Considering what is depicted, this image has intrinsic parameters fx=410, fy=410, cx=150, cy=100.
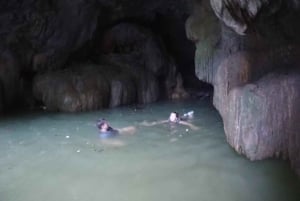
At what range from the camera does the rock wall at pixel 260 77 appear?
638cm

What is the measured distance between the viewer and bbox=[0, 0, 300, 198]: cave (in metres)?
6.59

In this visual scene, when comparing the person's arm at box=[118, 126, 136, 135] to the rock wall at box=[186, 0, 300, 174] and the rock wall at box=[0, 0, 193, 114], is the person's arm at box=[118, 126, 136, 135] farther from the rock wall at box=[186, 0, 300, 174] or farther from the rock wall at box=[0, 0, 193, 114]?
the rock wall at box=[0, 0, 193, 114]

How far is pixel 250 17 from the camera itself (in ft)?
→ 22.3

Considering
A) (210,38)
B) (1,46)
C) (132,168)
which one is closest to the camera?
(132,168)

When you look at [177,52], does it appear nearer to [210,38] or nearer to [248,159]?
[210,38]

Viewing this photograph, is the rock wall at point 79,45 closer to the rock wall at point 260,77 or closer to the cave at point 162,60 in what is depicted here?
the cave at point 162,60

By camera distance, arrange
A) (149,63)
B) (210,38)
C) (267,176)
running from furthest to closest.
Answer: (149,63), (210,38), (267,176)

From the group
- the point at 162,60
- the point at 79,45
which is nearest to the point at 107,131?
the point at 79,45

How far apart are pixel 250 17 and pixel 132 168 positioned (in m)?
3.15

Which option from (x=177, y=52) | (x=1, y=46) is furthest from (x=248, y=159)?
(x=177, y=52)

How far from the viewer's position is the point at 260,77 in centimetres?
719

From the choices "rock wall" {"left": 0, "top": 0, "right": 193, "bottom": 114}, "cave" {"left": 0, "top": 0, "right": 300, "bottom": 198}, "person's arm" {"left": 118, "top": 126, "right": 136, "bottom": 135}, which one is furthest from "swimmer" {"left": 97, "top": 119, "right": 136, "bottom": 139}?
"rock wall" {"left": 0, "top": 0, "right": 193, "bottom": 114}

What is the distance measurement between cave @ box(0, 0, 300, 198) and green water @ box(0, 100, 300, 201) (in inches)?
23.5

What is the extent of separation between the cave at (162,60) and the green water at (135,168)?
0.60m
